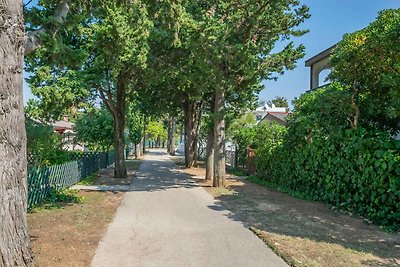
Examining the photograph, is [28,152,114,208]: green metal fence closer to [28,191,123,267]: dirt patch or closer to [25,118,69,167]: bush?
[25,118,69,167]: bush

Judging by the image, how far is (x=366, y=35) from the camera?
8.61m

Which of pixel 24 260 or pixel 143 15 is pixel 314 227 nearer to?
pixel 24 260

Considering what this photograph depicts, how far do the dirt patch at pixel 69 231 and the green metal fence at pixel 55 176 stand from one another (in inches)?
31.0

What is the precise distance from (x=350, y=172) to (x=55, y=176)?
8.79 metres

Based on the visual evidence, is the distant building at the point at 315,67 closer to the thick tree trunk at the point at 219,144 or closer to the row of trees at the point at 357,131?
the thick tree trunk at the point at 219,144

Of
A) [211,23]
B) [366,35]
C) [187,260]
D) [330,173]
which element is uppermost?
[211,23]

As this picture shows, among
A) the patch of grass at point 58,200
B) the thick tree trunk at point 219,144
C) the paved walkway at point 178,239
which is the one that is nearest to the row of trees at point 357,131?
the thick tree trunk at point 219,144

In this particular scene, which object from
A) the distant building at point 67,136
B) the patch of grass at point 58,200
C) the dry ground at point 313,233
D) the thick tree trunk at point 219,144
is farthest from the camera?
the distant building at point 67,136

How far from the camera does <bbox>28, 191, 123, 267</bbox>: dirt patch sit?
5234mm

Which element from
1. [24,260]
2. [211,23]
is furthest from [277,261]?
[211,23]

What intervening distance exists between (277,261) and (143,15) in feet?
22.0

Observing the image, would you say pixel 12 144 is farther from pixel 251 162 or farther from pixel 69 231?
pixel 251 162

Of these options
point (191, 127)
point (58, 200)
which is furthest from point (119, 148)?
point (191, 127)

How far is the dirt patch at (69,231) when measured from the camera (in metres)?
5.23
